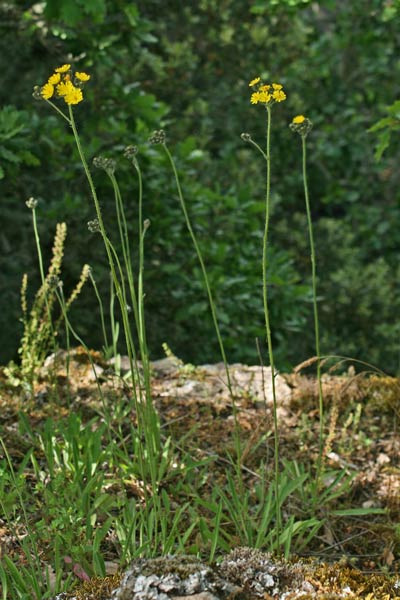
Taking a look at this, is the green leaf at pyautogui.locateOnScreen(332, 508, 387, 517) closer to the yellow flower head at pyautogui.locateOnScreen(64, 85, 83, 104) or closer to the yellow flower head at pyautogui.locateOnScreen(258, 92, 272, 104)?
the yellow flower head at pyautogui.locateOnScreen(258, 92, 272, 104)

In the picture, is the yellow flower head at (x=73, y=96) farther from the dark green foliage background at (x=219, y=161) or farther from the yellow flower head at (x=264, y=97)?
the dark green foliage background at (x=219, y=161)

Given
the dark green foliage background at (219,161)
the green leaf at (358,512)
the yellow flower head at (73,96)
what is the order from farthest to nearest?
1. the dark green foliage background at (219,161)
2. the green leaf at (358,512)
3. the yellow flower head at (73,96)

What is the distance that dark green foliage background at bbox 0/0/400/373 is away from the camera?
3975 mm

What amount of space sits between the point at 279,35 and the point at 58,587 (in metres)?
5.49

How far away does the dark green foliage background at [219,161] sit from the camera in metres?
3.97

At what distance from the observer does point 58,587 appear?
1851 millimetres

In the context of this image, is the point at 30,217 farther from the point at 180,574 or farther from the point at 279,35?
the point at 279,35

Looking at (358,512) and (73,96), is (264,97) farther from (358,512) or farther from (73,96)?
(358,512)

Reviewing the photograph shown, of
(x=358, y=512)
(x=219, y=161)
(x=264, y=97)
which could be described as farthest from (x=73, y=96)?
(x=219, y=161)

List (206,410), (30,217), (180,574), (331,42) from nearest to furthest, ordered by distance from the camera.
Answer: (180,574) < (206,410) < (30,217) < (331,42)

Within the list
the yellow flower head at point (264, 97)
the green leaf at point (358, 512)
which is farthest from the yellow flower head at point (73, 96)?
the green leaf at point (358, 512)

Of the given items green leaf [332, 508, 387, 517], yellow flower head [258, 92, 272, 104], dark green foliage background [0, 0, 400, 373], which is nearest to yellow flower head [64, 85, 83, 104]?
yellow flower head [258, 92, 272, 104]

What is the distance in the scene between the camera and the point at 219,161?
601cm

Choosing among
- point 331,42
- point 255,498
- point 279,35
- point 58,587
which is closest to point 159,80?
point 279,35
